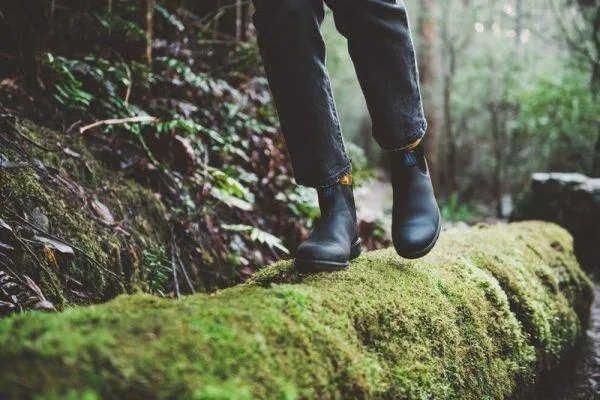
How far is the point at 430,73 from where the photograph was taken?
12086mm

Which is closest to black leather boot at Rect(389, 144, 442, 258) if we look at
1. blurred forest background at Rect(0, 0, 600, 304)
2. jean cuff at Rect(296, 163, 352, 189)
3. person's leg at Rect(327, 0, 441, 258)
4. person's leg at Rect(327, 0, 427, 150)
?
person's leg at Rect(327, 0, 441, 258)

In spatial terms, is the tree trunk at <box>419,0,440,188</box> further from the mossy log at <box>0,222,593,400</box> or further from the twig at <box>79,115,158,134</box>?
the mossy log at <box>0,222,593,400</box>

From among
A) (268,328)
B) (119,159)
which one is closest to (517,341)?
(268,328)

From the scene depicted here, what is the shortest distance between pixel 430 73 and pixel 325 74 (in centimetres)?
1146

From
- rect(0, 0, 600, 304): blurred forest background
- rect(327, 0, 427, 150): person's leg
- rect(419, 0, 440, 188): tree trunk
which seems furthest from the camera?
rect(419, 0, 440, 188): tree trunk

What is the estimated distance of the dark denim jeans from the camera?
1.52 meters

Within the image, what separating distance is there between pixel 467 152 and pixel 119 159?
1554 cm

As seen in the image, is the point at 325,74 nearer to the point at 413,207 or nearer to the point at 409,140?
the point at 409,140

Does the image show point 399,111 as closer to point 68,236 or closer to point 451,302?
point 451,302

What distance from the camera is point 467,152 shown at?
16.3 m

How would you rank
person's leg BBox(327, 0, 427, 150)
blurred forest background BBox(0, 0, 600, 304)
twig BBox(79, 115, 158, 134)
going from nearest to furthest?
1. person's leg BBox(327, 0, 427, 150)
2. blurred forest background BBox(0, 0, 600, 304)
3. twig BBox(79, 115, 158, 134)

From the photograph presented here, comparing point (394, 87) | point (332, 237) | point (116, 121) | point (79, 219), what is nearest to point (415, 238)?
point (332, 237)

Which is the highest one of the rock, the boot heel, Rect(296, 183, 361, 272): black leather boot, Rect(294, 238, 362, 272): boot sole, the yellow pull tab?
the yellow pull tab

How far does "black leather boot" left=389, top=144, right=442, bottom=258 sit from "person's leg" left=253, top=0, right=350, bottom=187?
252mm
